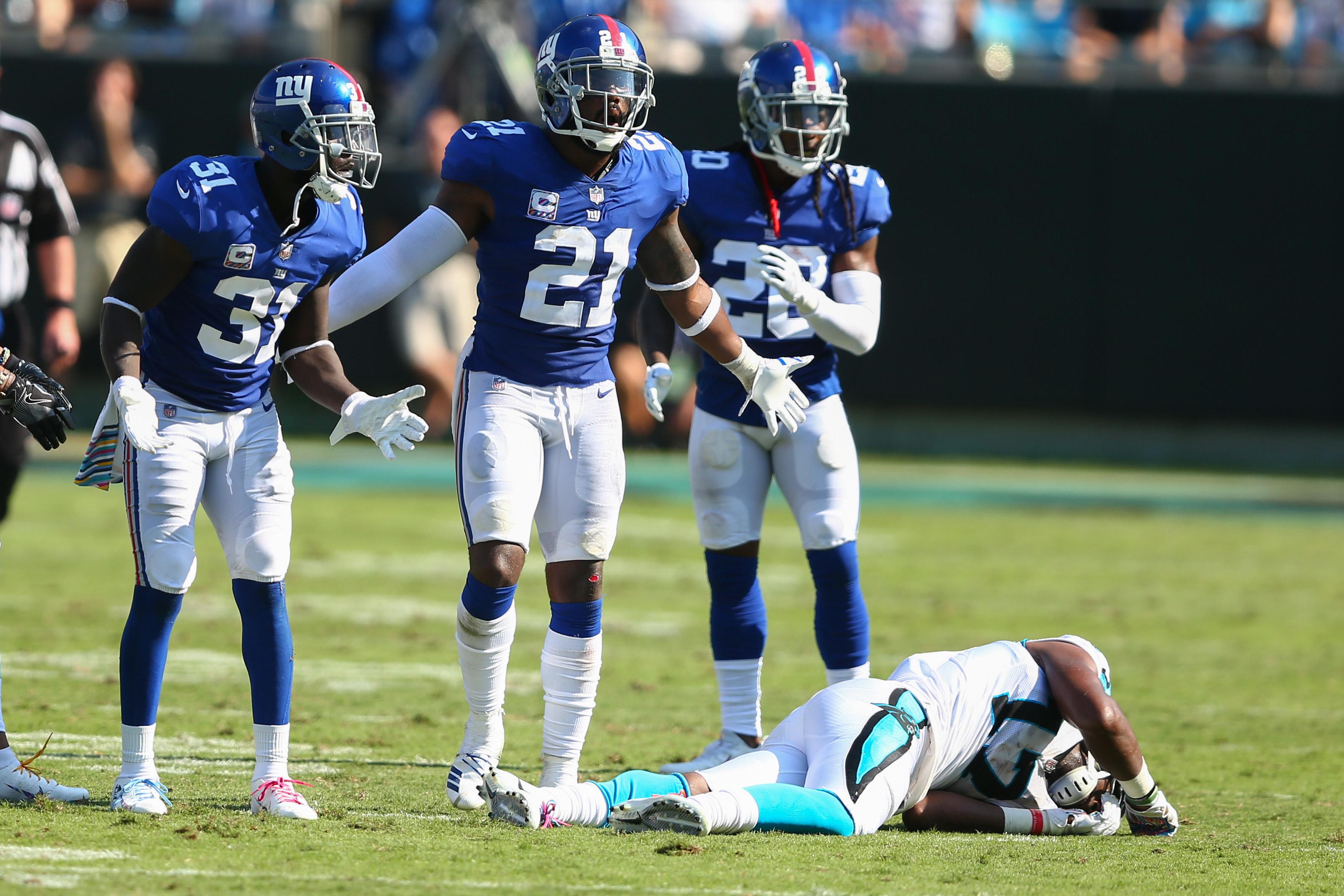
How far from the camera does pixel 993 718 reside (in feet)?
13.1

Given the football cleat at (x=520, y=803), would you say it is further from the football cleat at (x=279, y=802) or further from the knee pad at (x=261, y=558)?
the knee pad at (x=261, y=558)

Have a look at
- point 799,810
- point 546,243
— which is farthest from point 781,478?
point 799,810

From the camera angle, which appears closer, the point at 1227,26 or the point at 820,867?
the point at 820,867

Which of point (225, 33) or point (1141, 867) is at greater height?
point (225, 33)

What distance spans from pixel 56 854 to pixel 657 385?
6.76ft

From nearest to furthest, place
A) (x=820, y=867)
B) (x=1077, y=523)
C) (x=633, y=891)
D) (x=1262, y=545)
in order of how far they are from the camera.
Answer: (x=633, y=891)
(x=820, y=867)
(x=1262, y=545)
(x=1077, y=523)

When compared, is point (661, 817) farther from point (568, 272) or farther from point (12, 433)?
point (12, 433)

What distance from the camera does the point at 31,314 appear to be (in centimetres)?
1298

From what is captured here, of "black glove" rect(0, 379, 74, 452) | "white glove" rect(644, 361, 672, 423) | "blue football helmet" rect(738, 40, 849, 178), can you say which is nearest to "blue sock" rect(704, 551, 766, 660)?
"white glove" rect(644, 361, 672, 423)

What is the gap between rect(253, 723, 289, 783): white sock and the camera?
3879 mm

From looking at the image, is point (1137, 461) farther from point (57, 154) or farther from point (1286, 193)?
point (57, 154)

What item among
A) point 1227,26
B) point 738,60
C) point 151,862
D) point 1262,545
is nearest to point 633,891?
point 151,862

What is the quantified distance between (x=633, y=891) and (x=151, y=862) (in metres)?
0.96

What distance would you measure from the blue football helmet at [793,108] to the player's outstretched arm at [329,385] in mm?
1414
